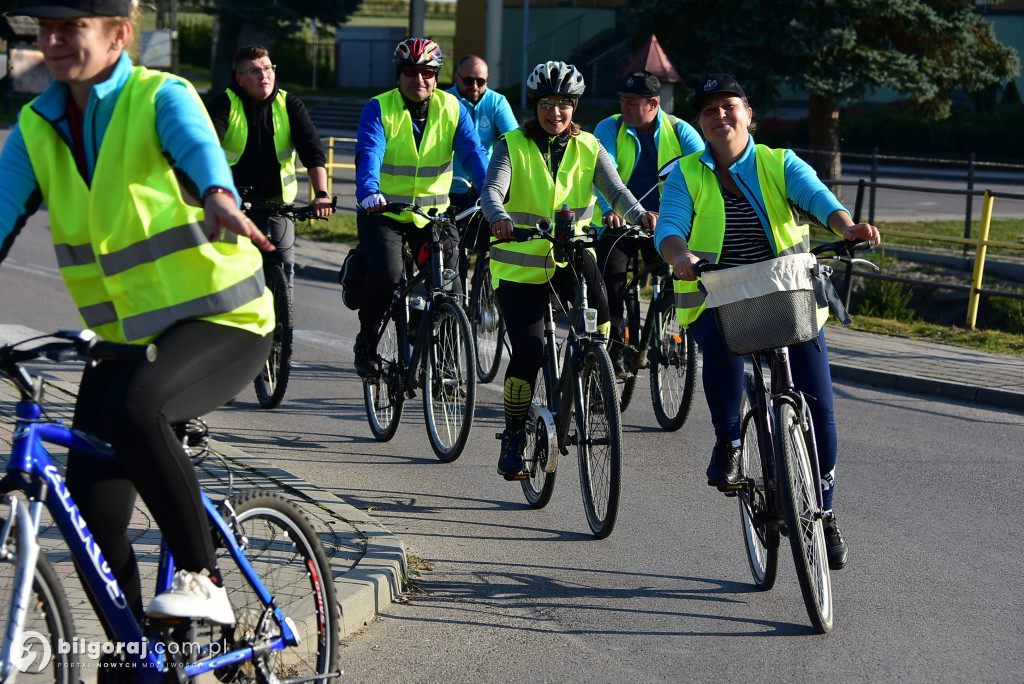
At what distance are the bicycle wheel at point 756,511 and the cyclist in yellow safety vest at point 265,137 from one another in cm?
336

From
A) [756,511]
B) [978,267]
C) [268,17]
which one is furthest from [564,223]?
[268,17]

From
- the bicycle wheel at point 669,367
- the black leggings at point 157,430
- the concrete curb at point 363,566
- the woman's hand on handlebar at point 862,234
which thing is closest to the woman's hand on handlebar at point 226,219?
the black leggings at point 157,430

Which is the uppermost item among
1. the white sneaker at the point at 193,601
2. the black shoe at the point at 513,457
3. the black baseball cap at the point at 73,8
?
the black baseball cap at the point at 73,8

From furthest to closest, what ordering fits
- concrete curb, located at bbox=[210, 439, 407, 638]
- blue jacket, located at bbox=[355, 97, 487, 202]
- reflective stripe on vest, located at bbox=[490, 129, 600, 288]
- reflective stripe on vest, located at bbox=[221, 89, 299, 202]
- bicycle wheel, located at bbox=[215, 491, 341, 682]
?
reflective stripe on vest, located at bbox=[221, 89, 299, 202] < blue jacket, located at bbox=[355, 97, 487, 202] < reflective stripe on vest, located at bbox=[490, 129, 600, 288] < concrete curb, located at bbox=[210, 439, 407, 638] < bicycle wheel, located at bbox=[215, 491, 341, 682]

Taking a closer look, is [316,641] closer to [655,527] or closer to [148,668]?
[148,668]

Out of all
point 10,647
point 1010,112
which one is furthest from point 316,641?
point 1010,112

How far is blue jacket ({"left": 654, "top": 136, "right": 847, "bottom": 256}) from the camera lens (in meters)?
4.86

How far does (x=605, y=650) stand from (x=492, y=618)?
492 millimetres

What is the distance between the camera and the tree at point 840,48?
23.7m

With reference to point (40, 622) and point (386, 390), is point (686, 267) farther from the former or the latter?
point (386, 390)

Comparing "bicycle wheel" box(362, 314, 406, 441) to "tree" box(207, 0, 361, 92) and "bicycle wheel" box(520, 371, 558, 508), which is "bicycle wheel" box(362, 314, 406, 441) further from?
"tree" box(207, 0, 361, 92)

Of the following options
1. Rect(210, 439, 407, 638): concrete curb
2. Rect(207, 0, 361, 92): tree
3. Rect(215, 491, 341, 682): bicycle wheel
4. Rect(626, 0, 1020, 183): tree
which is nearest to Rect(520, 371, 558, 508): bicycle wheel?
Rect(210, 439, 407, 638): concrete curb

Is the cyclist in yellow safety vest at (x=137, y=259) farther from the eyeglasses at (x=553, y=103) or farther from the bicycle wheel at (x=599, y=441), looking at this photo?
the eyeglasses at (x=553, y=103)

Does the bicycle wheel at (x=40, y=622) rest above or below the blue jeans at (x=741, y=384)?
below
